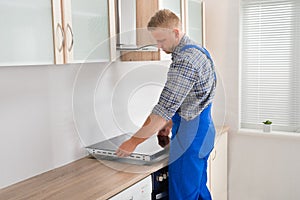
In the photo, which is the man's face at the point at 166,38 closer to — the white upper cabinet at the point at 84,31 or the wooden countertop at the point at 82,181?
the white upper cabinet at the point at 84,31

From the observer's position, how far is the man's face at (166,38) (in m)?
2.04

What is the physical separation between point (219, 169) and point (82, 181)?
1453 mm

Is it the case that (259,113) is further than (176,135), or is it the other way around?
(259,113)

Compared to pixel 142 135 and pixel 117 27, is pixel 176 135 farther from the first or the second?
pixel 117 27

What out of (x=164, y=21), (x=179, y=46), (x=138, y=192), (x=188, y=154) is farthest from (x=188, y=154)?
(x=164, y=21)

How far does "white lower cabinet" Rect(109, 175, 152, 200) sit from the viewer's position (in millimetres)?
1832

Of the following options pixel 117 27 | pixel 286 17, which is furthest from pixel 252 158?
pixel 117 27

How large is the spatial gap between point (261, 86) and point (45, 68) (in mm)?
1785

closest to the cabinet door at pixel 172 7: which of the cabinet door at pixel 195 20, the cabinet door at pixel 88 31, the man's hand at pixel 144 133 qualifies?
the cabinet door at pixel 195 20

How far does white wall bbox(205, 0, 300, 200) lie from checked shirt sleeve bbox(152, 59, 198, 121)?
131cm

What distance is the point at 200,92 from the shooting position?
80.0 inches

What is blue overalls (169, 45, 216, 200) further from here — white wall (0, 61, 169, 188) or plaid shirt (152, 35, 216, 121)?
white wall (0, 61, 169, 188)

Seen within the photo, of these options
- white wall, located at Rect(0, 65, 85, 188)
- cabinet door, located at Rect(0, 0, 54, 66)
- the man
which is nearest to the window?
the man

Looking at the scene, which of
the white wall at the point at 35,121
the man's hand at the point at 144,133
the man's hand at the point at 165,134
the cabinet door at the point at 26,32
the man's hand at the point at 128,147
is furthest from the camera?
the man's hand at the point at 165,134
